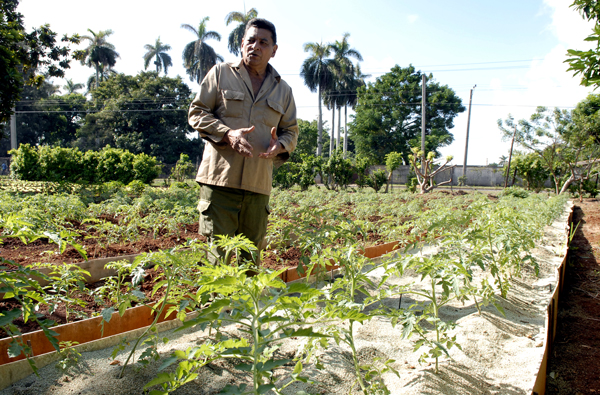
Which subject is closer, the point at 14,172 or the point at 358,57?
the point at 14,172

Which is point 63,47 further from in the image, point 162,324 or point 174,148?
point 174,148

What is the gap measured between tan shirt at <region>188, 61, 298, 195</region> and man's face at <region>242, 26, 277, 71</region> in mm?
75

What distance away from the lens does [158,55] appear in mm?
40750

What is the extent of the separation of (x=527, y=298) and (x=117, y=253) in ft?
12.4

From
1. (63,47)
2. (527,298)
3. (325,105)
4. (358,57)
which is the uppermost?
(358,57)

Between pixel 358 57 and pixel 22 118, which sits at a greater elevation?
pixel 358 57

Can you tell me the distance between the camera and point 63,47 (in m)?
10.4

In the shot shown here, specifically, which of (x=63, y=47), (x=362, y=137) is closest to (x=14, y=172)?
(x=63, y=47)

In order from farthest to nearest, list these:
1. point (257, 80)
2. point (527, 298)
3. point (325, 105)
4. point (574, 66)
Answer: point (325, 105) < point (527, 298) < point (257, 80) < point (574, 66)

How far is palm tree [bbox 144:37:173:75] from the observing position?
4034 cm

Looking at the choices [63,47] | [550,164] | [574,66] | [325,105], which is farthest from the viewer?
[325,105]

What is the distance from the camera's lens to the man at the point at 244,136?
223 cm

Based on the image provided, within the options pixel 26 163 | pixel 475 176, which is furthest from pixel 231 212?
pixel 475 176

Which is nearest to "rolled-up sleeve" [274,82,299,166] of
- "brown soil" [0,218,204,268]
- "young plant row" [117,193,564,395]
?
"young plant row" [117,193,564,395]
